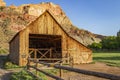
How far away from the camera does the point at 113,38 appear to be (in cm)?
10300

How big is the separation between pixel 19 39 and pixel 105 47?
236 ft

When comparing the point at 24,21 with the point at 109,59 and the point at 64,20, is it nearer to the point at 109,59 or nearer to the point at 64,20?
the point at 109,59

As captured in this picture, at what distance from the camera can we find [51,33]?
31.5 m

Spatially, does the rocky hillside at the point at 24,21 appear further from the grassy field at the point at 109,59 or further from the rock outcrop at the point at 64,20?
the grassy field at the point at 109,59

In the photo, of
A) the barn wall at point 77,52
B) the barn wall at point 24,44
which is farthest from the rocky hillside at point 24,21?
the barn wall at point 24,44

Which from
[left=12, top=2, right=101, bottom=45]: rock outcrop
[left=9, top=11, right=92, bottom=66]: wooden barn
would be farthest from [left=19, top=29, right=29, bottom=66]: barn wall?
[left=12, top=2, right=101, bottom=45]: rock outcrop

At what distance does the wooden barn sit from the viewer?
29.4 meters

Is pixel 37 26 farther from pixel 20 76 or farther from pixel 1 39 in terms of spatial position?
pixel 1 39

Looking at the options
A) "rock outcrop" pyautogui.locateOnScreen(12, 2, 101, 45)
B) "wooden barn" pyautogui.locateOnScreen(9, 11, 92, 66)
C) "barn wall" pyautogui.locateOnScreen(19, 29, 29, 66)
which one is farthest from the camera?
"rock outcrop" pyautogui.locateOnScreen(12, 2, 101, 45)

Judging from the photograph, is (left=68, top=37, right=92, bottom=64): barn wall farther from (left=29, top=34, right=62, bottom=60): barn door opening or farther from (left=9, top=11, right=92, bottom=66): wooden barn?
(left=29, top=34, right=62, bottom=60): barn door opening

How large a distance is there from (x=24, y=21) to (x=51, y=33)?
246 feet

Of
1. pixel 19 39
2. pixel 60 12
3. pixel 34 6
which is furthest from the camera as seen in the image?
pixel 60 12

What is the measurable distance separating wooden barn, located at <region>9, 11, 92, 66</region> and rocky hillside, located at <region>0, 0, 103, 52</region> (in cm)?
3162

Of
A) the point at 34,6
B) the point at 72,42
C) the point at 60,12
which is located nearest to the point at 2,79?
the point at 72,42
